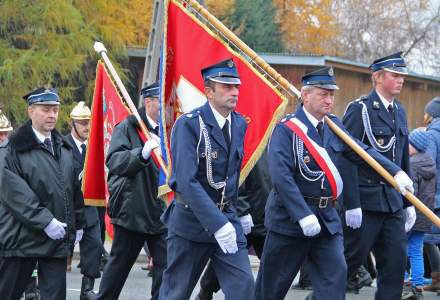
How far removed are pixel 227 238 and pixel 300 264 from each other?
1098mm

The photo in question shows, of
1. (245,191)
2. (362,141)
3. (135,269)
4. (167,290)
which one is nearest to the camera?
(167,290)

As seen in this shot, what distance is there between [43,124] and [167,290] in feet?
5.32

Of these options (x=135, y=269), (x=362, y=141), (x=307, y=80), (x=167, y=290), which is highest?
(x=307, y=80)

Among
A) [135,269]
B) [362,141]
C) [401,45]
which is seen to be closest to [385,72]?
[362,141]

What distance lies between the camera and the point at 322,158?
7.54 m

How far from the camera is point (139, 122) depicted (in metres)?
8.94

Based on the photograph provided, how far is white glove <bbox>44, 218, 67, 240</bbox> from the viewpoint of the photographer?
761 centimetres

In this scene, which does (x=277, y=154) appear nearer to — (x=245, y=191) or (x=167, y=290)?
(x=167, y=290)

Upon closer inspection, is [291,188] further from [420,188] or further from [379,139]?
[420,188]

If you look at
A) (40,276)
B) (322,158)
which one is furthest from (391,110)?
(40,276)

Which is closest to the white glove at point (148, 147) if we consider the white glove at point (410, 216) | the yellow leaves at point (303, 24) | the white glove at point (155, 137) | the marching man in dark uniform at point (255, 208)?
the white glove at point (155, 137)

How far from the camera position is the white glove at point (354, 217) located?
26.8 feet

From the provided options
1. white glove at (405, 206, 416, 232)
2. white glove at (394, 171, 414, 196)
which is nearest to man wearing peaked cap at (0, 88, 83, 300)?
white glove at (394, 171, 414, 196)

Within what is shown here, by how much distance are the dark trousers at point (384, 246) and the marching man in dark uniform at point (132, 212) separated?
1.60 metres
